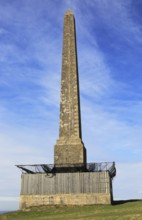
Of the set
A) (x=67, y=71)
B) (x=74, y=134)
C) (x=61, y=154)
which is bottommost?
(x=61, y=154)

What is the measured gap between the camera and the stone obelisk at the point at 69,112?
33.4 metres

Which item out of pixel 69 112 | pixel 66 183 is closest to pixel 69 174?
pixel 66 183

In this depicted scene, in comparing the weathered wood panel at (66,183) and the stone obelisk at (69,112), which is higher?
the stone obelisk at (69,112)

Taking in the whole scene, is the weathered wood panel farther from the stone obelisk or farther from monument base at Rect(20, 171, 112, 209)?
the stone obelisk

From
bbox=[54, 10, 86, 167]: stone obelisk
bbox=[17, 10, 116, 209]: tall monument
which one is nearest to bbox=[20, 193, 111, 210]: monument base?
bbox=[17, 10, 116, 209]: tall monument

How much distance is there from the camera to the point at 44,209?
95.9ft

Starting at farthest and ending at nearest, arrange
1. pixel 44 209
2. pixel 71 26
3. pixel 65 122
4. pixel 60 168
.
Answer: pixel 71 26 → pixel 65 122 → pixel 60 168 → pixel 44 209

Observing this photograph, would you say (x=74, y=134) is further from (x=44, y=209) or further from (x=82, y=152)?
(x=44, y=209)

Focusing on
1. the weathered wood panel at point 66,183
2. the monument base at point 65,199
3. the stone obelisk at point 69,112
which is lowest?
the monument base at point 65,199

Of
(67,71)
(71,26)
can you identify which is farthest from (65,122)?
(71,26)

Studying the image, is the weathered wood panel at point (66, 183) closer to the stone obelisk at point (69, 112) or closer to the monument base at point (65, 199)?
the monument base at point (65, 199)

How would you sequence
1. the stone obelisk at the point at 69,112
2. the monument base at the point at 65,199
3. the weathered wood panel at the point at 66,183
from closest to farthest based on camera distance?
the monument base at the point at 65,199 → the weathered wood panel at the point at 66,183 → the stone obelisk at the point at 69,112

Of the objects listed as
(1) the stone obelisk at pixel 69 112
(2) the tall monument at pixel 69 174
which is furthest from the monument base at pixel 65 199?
(1) the stone obelisk at pixel 69 112

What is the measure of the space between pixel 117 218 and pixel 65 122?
55.3 feet
